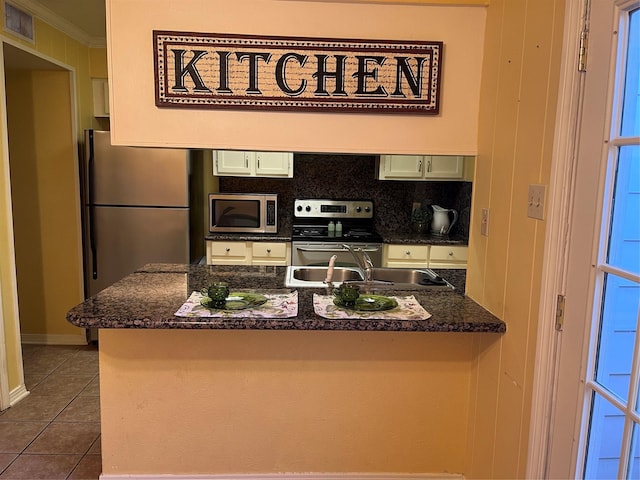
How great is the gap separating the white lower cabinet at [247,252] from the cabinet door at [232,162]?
65 centimetres

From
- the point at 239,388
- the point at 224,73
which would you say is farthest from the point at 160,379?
the point at 224,73

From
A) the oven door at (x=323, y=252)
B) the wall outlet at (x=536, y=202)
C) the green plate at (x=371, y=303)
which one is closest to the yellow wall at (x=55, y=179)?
the oven door at (x=323, y=252)

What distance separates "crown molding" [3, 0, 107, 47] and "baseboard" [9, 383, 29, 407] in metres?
2.35

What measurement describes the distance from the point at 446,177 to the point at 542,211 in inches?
106

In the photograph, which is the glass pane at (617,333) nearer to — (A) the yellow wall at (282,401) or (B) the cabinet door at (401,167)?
(A) the yellow wall at (282,401)

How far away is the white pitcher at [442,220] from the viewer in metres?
4.15

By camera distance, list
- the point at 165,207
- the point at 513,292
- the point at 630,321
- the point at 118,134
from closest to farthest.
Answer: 1. the point at 630,321
2. the point at 513,292
3. the point at 118,134
4. the point at 165,207

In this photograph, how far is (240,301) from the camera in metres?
1.92

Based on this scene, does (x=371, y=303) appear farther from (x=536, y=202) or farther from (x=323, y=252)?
(x=323, y=252)

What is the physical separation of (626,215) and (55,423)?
2923mm

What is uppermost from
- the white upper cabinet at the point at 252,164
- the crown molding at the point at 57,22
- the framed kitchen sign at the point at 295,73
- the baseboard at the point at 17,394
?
the crown molding at the point at 57,22

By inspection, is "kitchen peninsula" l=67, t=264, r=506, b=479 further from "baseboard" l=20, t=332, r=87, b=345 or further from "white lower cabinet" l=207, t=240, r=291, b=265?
"baseboard" l=20, t=332, r=87, b=345

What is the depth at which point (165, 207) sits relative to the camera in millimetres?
3590

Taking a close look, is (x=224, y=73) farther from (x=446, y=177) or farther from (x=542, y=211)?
(x=446, y=177)
